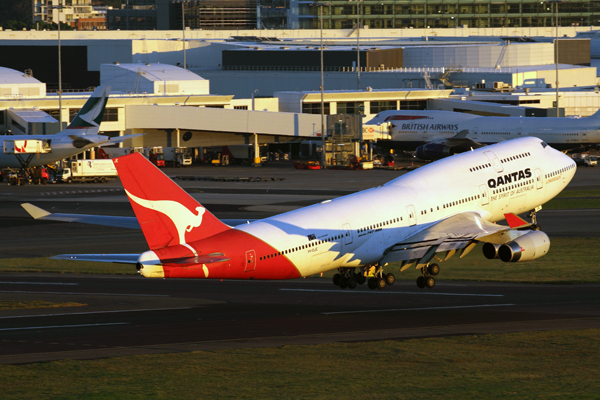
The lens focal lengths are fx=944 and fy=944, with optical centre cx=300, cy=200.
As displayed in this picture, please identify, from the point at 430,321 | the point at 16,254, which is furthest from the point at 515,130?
the point at 430,321

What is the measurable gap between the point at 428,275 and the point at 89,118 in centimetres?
7888

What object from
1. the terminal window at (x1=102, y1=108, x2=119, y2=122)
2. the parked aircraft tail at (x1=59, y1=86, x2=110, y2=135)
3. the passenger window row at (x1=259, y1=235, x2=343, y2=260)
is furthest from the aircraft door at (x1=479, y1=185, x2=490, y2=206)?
the terminal window at (x1=102, y1=108, x2=119, y2=122)

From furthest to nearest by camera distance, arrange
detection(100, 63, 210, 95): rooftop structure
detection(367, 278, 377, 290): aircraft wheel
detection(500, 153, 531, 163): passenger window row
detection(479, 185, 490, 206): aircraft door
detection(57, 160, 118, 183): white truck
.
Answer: detection(100, 63, 210, 95): rooftop structure → detection(57, 160, 118, 183): white truck → detection(500, 153, 531, 163): passenger window row → detection(479, 185, 490, 206): aircraft door → detection(367, 278, 377, 290): aircraft wheel

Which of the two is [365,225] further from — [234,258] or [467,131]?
[467,131]

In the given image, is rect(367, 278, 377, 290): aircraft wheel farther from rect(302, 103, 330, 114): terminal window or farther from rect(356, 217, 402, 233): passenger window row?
rect(302, 103, 330, 114): terminal window

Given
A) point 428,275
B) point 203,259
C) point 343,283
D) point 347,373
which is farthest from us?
point 343,283

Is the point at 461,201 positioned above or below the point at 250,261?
above

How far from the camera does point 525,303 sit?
49.1m

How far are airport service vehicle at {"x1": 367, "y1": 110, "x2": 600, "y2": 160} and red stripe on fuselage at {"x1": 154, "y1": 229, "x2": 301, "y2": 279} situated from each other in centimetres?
8022

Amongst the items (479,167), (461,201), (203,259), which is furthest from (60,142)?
(203,259)

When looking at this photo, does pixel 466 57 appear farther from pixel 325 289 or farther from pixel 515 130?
pixel 325 289

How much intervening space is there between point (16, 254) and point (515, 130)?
78.1 m

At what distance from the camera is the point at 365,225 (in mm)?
46438

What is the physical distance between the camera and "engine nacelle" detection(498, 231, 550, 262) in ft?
152
